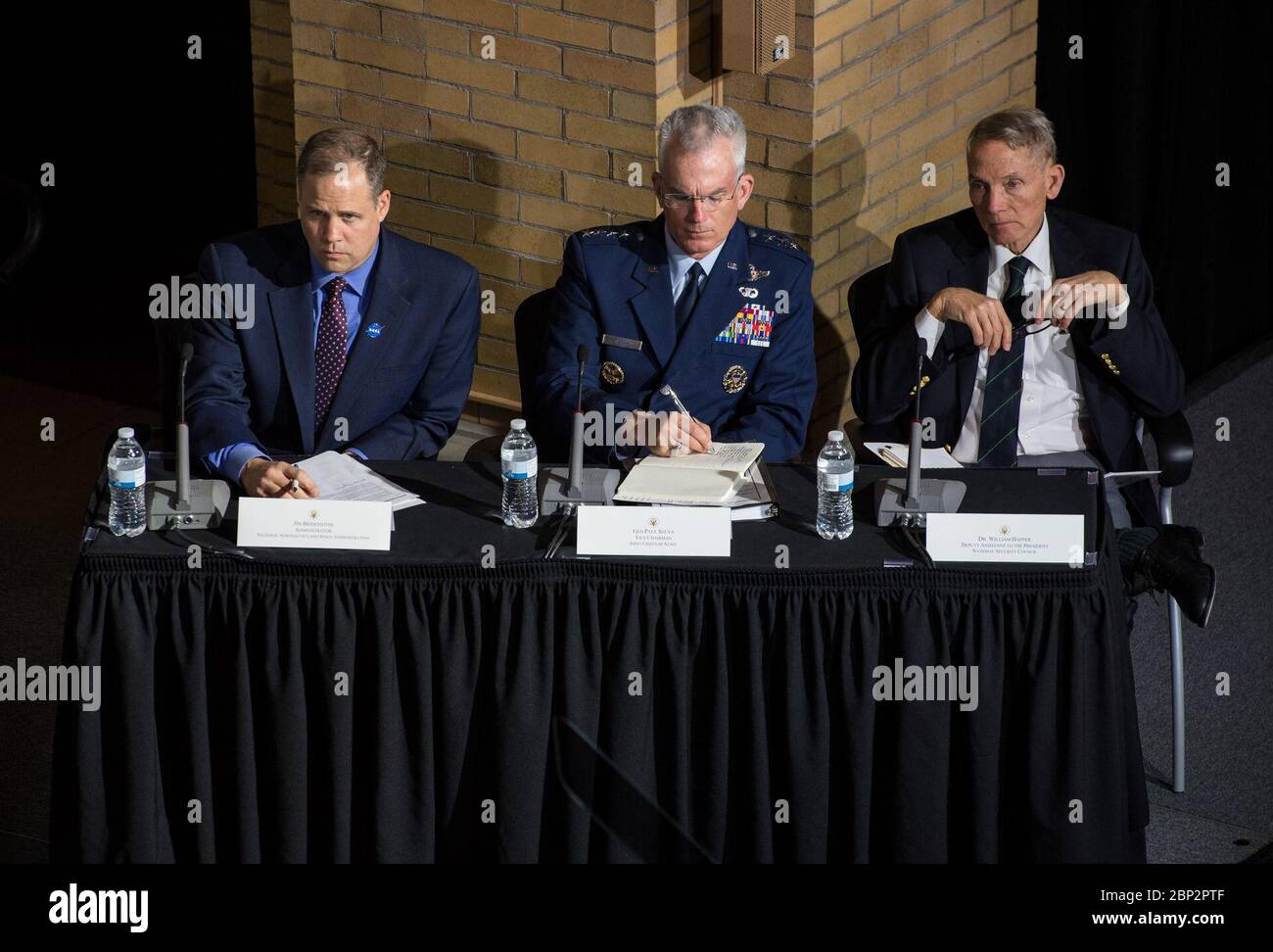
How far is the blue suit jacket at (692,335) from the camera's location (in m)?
3.59

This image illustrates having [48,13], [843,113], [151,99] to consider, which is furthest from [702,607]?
[48,13]

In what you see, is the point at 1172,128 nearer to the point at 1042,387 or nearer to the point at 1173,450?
the point at 1042,387

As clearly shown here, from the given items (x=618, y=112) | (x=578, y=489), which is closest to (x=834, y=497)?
(x=578, y=489)

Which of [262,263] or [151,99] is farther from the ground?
[151,99]

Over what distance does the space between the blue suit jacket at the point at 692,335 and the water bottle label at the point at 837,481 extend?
748mm

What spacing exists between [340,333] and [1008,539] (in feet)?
5.12

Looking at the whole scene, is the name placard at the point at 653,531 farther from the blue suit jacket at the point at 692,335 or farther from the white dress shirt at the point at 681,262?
the white dress shirt at the point at 681,262

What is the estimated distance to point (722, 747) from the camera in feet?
8.99

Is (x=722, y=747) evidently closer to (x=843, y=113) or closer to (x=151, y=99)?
(x=843, y=113)

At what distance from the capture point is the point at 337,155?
10.8 feet

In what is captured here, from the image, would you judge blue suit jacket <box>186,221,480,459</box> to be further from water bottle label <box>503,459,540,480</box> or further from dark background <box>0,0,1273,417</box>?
dark background <box>0,0,1273,417</box>

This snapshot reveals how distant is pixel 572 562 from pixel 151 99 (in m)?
3.88

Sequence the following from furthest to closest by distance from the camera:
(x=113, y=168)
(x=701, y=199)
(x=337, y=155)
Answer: (x=113, y=168) → (x=701, y=199) → (x=337, y=155)

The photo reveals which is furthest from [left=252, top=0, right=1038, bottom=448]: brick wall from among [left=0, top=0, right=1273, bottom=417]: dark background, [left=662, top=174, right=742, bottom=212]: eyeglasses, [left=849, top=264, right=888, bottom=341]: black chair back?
[left=662, top=174, right=742, bottom=212]: eyeglasses
